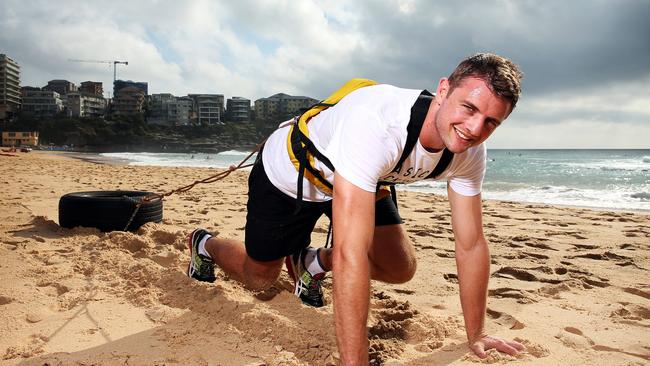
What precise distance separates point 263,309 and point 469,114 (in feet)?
5.54

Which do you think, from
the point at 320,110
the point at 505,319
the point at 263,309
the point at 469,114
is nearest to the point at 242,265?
the point at 263,309

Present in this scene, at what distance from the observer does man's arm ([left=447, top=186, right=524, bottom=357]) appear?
2240 mm

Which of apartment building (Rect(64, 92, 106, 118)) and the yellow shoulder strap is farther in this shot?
apartment building (Rect(64, 92, 106, 118))

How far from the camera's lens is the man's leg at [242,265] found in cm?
282

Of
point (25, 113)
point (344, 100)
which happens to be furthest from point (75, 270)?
point (25, 113)

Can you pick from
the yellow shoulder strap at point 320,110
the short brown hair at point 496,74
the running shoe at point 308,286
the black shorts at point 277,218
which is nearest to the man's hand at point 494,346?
the black shorts at point 277,218

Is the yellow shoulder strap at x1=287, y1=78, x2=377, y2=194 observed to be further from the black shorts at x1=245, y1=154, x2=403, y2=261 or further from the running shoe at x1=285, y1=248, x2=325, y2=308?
the running shoe at x1=285, y1=248, x2=325, y2=308

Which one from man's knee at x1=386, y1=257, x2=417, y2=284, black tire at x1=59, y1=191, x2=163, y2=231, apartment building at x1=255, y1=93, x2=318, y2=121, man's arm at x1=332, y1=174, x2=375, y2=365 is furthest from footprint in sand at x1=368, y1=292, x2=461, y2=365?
apartment building at x1=255, y1=93, x2=318, y2=121

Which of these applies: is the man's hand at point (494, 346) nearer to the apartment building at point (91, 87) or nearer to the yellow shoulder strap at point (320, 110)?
the yellow shoulder strap at point (320, 110)

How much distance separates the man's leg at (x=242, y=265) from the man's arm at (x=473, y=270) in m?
1.16

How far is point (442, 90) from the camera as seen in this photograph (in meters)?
1.78

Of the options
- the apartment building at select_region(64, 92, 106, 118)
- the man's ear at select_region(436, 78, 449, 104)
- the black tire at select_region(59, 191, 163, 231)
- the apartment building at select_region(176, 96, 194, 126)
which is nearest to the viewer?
the man's ear at select_region(436, 78, 449, 104)

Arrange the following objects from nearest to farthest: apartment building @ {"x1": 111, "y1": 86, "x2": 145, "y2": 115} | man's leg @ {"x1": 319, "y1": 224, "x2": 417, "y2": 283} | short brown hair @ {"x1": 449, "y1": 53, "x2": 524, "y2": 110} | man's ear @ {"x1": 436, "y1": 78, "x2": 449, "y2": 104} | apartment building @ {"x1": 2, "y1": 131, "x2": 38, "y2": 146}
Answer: short brown hair @ {"x1": 449, "y1": 53, "x2": 524, "y2": 110}
man's ear @ {"x1": 436, "y1": 78, "x2": 449, "y2": 104}
man's leg @ {"x1": 319, "y1": 224, "x2": 417, "y2": 283}
apartment building @ {"x1": 2, "y1": 131, "x2": 38, "y2": 146}
apartment building @ {"x1": 111, "y1": 86, "x2": 145, "y2": 115}

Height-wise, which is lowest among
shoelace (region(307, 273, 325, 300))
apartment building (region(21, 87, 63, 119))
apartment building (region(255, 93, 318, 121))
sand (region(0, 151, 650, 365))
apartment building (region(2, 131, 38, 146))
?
apartment building (region(2, 131, 38, 146))
